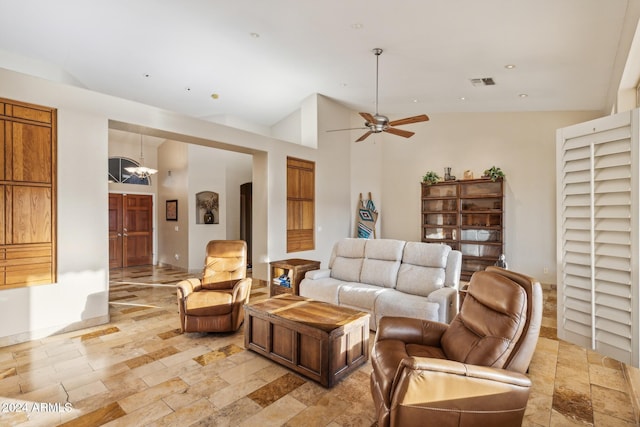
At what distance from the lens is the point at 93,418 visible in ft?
7.14

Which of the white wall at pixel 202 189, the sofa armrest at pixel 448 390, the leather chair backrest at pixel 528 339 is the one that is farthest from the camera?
the white wall at pixel 202 189

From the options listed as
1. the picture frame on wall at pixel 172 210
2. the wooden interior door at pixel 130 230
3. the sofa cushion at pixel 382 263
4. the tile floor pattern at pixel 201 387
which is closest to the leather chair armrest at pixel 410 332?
the tile floor pattern at pixel 201 387

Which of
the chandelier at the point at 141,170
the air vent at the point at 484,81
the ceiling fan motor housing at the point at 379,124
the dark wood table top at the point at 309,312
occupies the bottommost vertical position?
the dark wood table top at the point at 309,312

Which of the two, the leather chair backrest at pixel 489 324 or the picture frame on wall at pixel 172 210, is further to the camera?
the picture frame on wall at pixel 172 210

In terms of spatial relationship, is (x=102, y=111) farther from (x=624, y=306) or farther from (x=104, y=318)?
(x=624, y=306)

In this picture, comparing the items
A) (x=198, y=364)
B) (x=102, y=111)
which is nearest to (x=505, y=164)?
(x=198, y=364)

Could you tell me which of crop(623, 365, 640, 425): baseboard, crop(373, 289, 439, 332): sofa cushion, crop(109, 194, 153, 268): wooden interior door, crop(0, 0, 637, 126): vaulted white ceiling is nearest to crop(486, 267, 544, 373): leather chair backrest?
crop(623, 365, 640, 425): baseboard

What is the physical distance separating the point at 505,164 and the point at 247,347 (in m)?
5.93

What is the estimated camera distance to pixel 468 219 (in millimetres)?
6645

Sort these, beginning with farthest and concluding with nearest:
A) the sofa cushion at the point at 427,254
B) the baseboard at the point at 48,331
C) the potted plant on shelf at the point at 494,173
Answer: the potted plant on shelf at the point at 494,173, the sofa cushion at the point at 427,254, the baseboard at the point at 48,331

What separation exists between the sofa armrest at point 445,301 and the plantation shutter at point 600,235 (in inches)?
41.5

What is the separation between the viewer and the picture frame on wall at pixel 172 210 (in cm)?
795

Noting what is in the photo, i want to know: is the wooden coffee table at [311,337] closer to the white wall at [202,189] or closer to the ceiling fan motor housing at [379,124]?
the ceiling fan motor housing at [379,124]

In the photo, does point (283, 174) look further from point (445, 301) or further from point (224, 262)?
point (445, 301)
